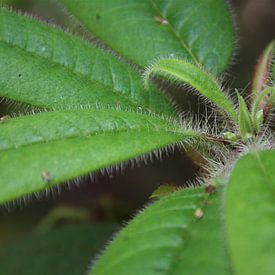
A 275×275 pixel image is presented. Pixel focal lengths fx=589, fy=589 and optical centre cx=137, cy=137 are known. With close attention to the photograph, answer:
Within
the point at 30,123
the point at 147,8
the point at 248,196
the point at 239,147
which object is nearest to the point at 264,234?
the point at 248,196

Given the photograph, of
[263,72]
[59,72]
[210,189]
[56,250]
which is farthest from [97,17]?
[56,250]

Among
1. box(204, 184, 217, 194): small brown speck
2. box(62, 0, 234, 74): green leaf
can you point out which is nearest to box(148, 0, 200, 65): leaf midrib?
box(62, 0, 234, 74): green leaf

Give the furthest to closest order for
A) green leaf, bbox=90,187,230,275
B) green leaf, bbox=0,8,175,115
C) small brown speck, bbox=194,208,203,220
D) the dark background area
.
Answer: the dark background area
green leaf, bbox=0,8,175,115
small brown speck, bbox=194,208,203,220
green leaf, bbox=90,187,230,275

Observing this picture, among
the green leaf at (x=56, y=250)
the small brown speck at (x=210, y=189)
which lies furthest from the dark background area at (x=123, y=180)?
the small brown speck at (x=210, y=189)

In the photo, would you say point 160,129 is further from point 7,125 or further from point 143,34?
point 143,34

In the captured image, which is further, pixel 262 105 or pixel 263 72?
pixel 263 72

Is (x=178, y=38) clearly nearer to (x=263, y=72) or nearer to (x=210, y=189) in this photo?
(x=263, y=72)

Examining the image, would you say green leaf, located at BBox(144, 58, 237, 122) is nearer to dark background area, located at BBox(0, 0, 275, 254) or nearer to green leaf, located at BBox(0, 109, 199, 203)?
green leaf, located at BBox(0, 109, 199, 203)
